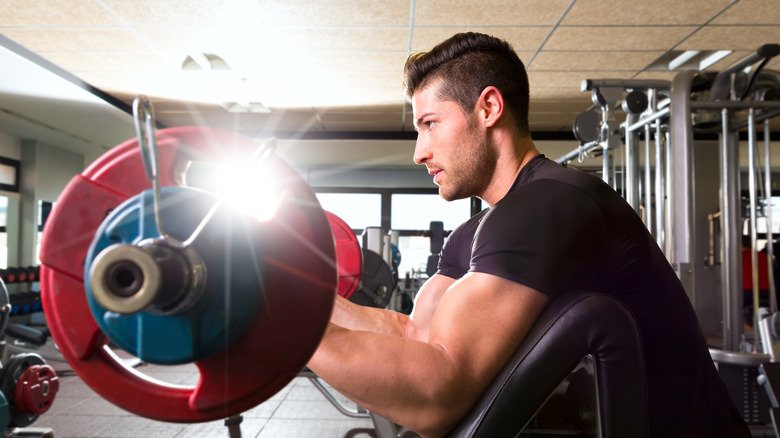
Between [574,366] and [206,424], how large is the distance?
2418mm

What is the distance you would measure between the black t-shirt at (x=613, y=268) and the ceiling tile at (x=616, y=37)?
274 cm

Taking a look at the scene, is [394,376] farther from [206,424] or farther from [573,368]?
[206,424]

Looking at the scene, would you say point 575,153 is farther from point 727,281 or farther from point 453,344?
point 453,344

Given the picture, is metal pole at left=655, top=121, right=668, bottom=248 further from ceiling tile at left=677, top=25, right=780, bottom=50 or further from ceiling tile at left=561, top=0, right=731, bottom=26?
ceiling tile at left=677, top=25, right=780, bottom=50

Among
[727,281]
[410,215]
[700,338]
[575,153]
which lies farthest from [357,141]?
[700,338]

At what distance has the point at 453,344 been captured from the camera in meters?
0.59

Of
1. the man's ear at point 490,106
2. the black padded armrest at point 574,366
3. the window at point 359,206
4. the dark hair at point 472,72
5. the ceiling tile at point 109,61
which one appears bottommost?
the black padded armrest at point 574,366

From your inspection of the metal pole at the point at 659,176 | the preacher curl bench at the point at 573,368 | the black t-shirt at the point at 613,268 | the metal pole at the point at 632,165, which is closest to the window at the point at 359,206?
the metal pole at the point at 632,165

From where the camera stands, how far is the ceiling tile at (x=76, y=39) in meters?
3.19

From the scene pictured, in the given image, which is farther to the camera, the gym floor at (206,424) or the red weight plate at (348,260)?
the gym floor at (206,424)

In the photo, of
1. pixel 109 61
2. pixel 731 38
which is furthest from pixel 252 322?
pixel 109 61

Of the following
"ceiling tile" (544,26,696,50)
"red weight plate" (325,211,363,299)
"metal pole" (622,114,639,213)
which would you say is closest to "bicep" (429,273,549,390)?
"red weight plate" (325,211,363,299)

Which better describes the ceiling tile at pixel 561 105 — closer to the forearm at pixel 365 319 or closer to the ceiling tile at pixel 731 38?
the ceiling tile at pixel 731 38

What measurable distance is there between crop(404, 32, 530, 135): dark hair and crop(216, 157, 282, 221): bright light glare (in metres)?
0.55
